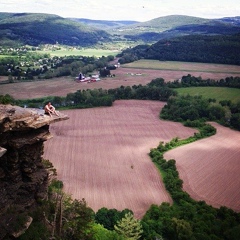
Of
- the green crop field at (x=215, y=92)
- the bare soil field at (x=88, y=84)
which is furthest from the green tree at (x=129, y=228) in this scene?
the bare soil field at (x=88, y=84)

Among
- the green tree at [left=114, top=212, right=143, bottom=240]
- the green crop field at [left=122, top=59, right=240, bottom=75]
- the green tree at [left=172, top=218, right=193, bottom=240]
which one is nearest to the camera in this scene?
the green tree at [left=114, top=212, right=143, bottom=240]

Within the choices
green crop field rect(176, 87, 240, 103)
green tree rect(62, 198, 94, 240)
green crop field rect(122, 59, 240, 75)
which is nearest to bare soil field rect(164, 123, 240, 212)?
green tree rect(62, 198, 94, 240)

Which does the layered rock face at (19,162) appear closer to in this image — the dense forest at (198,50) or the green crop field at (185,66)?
the green crop field at (185,66)

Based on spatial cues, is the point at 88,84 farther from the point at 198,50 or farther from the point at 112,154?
the point at 112,154

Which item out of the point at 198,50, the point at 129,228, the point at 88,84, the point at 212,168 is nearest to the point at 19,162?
the point at 129,228

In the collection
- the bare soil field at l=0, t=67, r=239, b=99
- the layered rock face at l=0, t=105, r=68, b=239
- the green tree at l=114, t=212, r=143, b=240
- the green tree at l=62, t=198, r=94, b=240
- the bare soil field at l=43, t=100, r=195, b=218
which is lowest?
the bare soil field at l=0, t=67, r=239, b=99

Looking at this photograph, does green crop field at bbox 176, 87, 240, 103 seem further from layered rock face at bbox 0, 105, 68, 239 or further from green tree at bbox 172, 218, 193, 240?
layered rock face at bbox 0, 105, 68, 239
